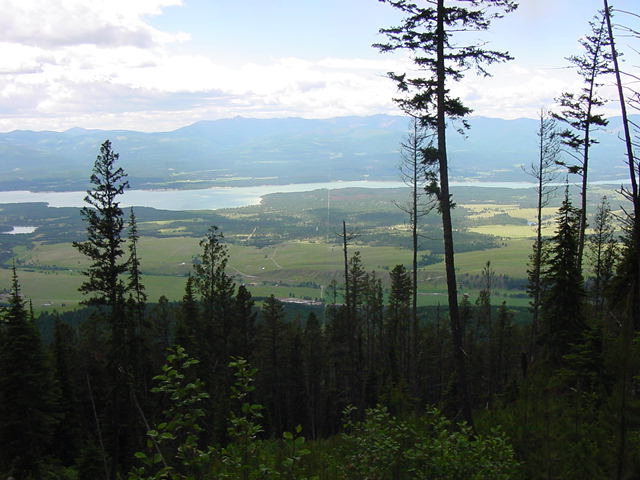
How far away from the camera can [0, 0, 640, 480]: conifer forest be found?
13.4 feet

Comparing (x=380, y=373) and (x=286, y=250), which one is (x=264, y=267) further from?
(x=380, y=373)

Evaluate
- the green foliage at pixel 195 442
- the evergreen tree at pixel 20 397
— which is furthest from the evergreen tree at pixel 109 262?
the green foliage at pixel 195 442

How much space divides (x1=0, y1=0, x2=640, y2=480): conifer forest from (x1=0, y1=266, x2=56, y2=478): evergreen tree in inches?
2.4

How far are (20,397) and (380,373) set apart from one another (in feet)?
73.3

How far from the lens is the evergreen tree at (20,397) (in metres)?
16.9

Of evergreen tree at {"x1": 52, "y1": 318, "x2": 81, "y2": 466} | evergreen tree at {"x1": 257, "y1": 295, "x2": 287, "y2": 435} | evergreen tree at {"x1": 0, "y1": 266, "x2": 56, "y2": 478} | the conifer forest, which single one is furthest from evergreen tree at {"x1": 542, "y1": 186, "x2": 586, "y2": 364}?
evergreen tree at {"x1": 52, "y1": 318, "x2": 81, "y2": 466}

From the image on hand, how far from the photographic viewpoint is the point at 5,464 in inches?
668

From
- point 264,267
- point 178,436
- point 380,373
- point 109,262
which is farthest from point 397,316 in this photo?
point 264,267

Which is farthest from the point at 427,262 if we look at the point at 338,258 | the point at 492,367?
the point at 492,367

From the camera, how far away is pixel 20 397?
1706 cm

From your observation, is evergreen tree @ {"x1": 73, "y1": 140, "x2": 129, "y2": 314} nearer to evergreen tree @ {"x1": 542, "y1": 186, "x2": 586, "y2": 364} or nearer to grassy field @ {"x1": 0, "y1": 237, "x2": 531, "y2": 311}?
evergreen tree @ {"x1": 542, "y1": 186, "x2": 586, "y2": 364}

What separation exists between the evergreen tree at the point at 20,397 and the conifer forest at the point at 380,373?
0.06m

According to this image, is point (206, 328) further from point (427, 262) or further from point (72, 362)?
point (427, 262)

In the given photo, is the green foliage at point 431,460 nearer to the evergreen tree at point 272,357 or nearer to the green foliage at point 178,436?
the green foliage at point 178,436
